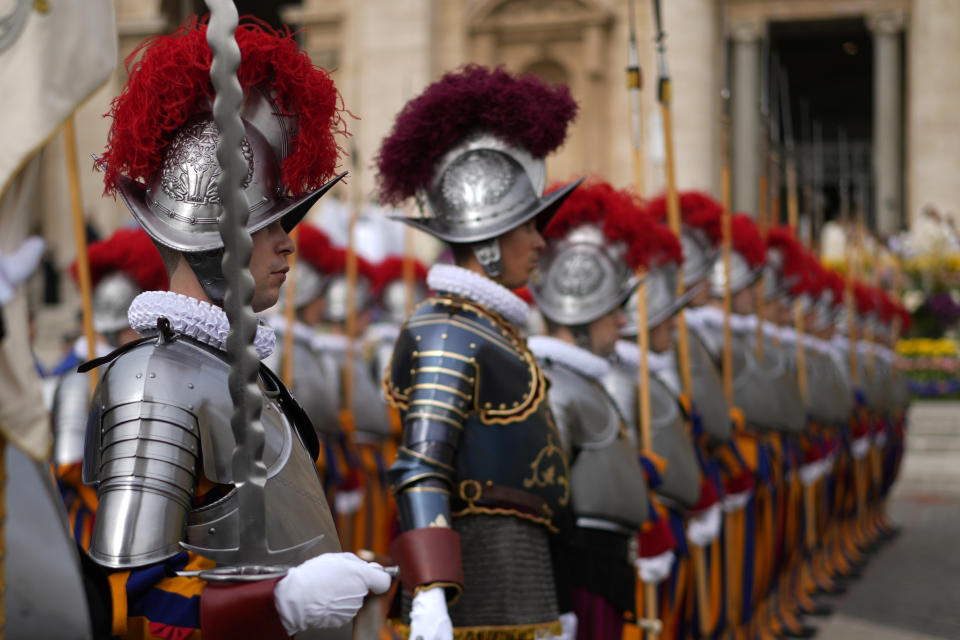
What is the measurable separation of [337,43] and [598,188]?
20.2m

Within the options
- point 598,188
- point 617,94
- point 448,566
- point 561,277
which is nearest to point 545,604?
point 448,566

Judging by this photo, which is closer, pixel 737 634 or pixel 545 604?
pixel 545 604

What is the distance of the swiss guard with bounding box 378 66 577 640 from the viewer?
3625 mm

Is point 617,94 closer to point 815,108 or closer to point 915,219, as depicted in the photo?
point 915,219

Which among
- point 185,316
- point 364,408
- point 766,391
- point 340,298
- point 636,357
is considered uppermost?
point 185,316

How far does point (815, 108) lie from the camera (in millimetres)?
37156

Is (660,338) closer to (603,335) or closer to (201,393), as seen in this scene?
(603,335)

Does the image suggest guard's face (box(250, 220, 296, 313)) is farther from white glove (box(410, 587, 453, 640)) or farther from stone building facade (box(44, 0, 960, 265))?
stone building facade (box(44, 0, 960, 265))

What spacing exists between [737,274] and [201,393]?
21.7 feet

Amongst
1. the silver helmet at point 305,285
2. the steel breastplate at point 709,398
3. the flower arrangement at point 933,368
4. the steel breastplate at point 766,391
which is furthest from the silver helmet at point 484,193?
the flower arrangement at point 933,368

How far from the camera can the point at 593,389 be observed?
15.7 feet

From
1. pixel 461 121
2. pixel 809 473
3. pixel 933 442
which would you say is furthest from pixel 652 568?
pixel 933 442

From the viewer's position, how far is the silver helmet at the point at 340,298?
10523mm

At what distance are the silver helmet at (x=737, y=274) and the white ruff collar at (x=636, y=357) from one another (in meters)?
2.09
